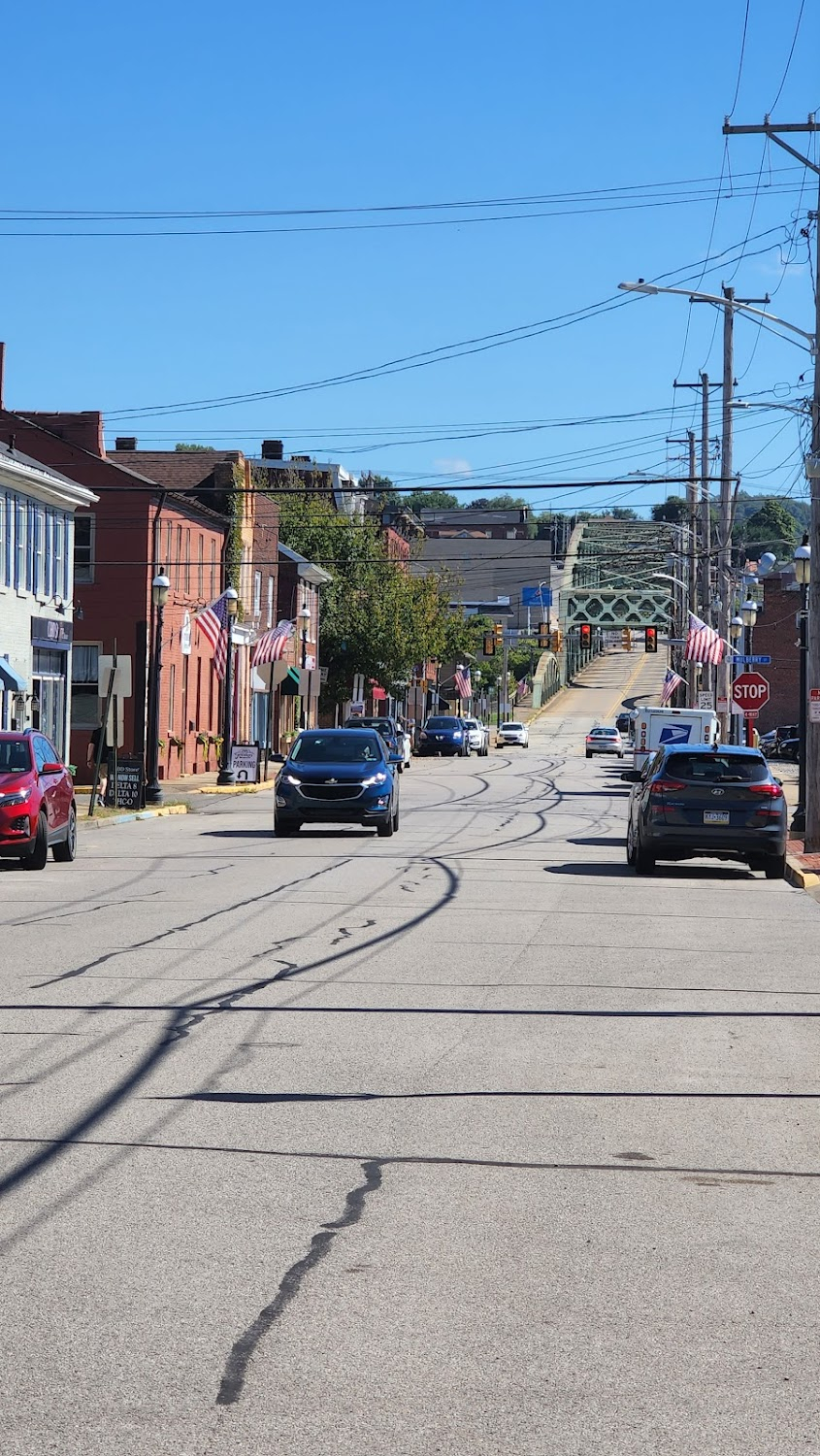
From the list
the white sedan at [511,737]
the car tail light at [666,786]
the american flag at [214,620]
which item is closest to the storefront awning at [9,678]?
the american flag at [214,620]

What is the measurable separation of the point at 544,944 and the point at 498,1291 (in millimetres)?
9424

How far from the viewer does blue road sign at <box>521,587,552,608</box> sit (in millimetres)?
170762

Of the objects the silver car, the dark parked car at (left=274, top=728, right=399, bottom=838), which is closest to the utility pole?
the dark parked car at (left=274, top=728, right=399, bottom=838)

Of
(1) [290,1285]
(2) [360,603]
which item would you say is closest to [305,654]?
(2) [360,603]

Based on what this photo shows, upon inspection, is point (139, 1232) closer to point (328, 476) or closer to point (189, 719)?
point (189, 719)

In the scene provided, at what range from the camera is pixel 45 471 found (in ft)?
135

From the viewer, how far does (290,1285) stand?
578cm

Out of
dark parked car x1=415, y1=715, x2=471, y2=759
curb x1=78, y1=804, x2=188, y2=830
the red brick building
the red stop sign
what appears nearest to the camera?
curb x1=78, y1=804, x2=188, y2=830

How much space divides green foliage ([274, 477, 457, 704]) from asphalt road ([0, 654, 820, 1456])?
69.1m

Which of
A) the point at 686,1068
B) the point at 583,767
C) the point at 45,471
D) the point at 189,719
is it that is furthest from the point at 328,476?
the point at 686,1068

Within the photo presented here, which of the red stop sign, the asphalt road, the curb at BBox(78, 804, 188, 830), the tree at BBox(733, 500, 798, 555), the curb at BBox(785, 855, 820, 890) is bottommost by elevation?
the curb at BBox(78, 804, 188, 830)

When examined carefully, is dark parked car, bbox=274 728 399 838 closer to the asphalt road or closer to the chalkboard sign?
the chalkboard sign

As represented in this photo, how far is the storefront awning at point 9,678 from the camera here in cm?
3869

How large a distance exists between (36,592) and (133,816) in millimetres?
9264
